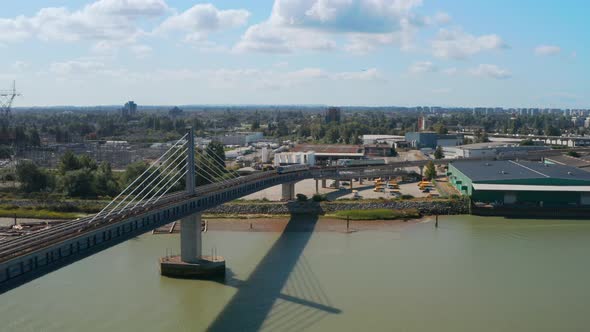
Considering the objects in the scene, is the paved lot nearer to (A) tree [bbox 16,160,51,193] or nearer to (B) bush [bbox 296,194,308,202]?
(B) bush [bbox 296,194,308,202]

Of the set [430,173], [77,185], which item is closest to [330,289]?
[77,185]

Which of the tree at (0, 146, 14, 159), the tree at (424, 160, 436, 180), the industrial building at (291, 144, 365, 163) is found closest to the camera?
the tree at (424, 160, 436, 180)

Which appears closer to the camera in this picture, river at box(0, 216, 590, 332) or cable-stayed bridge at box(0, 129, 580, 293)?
cable-stayed bridge at box(0, 129, 580, 293)

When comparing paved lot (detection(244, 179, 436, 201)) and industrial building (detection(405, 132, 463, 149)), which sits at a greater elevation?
industrial building (detection(405, 132, 463, 149))

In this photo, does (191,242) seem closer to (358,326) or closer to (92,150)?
(358,326)

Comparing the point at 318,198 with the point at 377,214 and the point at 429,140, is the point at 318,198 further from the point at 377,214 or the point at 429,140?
the point at 429,140

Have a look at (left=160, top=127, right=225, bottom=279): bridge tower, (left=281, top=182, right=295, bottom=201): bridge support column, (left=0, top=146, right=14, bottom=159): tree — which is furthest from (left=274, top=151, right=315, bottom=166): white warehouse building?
(left=160, top=127, right=225, bottom=279): bridge tower
